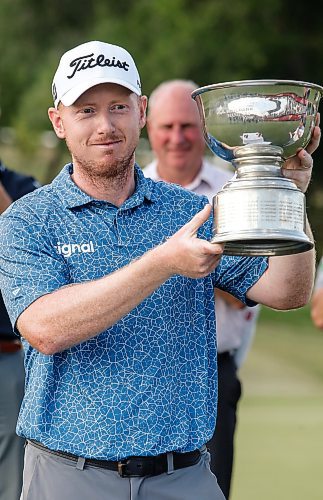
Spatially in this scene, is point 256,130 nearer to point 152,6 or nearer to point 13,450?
point 13,450

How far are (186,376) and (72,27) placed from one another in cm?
1982

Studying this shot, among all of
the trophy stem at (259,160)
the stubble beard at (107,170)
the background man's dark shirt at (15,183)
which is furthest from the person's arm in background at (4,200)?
the trophy stem at (259,160)

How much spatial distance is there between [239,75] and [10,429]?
46.7ft

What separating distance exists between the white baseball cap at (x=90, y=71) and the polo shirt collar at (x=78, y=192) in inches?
8.3

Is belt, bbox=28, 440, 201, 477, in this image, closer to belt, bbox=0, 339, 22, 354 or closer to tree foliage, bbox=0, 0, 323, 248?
belt, bbox=0, 339, 22, 354

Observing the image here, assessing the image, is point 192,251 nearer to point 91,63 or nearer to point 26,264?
point 26,264

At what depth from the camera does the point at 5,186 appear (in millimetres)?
4703

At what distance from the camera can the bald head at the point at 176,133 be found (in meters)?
5.28

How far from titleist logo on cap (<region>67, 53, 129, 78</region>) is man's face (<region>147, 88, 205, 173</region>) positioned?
2309 mm

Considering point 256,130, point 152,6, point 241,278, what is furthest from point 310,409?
point 152,6

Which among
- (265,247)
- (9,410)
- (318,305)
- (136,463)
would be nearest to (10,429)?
(9,410)

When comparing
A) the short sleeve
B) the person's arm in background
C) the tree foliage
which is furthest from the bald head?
the tree foliage

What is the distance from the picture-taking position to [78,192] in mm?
2939

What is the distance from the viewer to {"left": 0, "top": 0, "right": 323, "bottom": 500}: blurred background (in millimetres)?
7375
